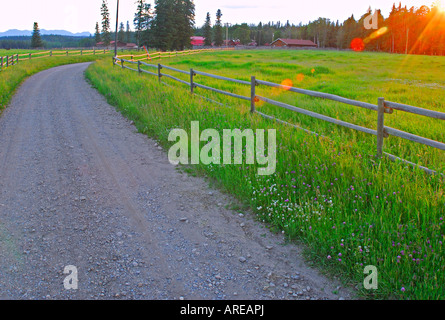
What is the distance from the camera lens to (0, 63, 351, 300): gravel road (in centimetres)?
379

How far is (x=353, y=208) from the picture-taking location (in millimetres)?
4801

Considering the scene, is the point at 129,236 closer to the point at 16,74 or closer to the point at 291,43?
the point at 16,74

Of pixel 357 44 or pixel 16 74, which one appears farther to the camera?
pixel 357 44

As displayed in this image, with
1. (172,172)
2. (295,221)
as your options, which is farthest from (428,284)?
(172,172)

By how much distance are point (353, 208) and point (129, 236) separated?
2897 millimetres

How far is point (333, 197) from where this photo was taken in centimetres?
509

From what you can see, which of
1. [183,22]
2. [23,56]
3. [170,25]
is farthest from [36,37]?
[23,56]

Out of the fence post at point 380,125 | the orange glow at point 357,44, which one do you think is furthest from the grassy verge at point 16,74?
the orange glow at point 357,44

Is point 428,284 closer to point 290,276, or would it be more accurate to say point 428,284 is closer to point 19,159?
point 290,276

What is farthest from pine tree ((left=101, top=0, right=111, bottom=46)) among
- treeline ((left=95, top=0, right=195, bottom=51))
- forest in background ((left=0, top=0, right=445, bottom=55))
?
treeline ((left=95, top=0, right=195, bottom=51))

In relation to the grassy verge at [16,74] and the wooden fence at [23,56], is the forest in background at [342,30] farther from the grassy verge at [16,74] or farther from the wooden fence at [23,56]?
the grassy verge at [16,74]

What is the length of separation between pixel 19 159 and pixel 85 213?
11.2 feet

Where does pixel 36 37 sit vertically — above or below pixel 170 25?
above

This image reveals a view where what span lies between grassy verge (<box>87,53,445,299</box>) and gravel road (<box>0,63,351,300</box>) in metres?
0.30
